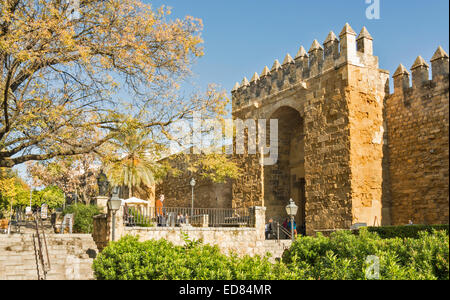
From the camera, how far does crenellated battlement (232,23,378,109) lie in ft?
50.5

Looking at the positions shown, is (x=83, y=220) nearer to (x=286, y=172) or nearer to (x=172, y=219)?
(x=172, y=219)

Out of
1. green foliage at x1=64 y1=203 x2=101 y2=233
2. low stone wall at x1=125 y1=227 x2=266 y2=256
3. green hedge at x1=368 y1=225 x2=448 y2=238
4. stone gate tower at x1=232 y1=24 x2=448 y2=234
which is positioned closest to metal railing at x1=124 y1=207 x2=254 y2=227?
low stone wall at x1=125 y1=227 x2=266 y2=256

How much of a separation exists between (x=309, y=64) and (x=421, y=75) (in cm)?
439

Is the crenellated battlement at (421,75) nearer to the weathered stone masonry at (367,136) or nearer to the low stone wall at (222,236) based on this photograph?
the weathered stone masonry at (367,136)

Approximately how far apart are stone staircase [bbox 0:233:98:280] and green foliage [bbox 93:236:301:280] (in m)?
2.20

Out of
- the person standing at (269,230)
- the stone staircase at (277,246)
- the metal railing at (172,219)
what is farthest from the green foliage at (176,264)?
the person standing at (269,230)

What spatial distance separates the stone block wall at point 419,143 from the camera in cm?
1368

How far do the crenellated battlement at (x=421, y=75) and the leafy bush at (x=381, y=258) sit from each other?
8343mm

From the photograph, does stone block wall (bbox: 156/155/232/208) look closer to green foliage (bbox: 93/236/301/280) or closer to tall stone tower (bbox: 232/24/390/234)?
tall stone tower (bbox: 232/24/390/234)

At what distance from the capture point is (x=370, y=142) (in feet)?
50.4

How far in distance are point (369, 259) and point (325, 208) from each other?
10.7m

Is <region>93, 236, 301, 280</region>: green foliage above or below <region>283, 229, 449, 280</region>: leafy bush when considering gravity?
below

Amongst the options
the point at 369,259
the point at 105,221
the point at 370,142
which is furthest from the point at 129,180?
the point at 369,259
